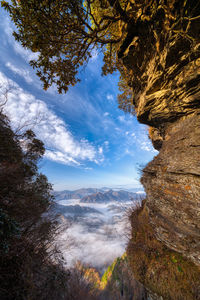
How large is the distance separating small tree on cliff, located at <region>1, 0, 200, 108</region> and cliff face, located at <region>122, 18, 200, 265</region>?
23 cm

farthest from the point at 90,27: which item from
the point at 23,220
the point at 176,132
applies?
the point at 23,220

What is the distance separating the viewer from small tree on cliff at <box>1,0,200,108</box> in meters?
3.47

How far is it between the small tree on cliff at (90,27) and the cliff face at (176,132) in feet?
0.77

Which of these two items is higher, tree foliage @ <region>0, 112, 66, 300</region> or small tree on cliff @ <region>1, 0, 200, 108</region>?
small tree on cliff @ <region>1, 0, 200, 108</region>

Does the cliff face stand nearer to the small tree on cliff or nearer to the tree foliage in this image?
the small tree on cliff

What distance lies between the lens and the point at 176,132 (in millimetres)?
6129

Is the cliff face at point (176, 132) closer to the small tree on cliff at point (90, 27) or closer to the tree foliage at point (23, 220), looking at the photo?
the small tree on cliff at point (90, 27)

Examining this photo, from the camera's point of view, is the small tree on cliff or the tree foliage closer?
the small tree on cliff

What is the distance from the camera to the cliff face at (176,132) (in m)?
4.40

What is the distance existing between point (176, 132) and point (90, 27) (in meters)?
6.79

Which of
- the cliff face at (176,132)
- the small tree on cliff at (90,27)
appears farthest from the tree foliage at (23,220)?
the cliff face at (176,132)

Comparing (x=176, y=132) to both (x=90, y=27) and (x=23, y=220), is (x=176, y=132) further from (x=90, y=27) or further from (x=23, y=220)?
(x=23, y=220)

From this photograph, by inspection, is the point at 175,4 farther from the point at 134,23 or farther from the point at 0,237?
the point at 0,237

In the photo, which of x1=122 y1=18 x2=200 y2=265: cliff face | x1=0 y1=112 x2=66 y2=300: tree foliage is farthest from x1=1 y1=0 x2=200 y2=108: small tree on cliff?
x1=0 y1=112 x2=66 y2=300: tree foliage
